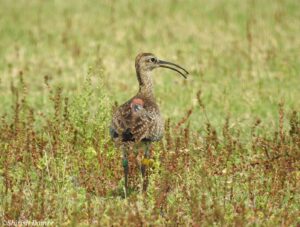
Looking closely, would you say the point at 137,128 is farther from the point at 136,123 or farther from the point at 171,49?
the point at 171,49

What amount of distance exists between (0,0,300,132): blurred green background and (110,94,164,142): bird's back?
3.07m

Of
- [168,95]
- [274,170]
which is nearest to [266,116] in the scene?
[168,95]

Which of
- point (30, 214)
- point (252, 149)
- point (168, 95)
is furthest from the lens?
point (168, 95)

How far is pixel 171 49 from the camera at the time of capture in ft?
57.2

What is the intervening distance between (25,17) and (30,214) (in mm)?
12694

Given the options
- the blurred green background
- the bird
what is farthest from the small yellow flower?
the blurred green background

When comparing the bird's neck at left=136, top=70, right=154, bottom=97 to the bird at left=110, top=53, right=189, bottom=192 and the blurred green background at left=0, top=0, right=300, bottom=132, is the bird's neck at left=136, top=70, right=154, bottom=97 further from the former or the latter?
the blurred green background at left=0, top=0, right=300, bottom=132

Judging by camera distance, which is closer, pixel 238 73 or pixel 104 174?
pixel 104 174

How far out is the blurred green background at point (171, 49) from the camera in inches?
545

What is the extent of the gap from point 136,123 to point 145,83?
1.47 metres

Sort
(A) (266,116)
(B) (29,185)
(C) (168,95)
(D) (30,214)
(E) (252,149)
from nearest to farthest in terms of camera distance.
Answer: (D) (30,214) < (B) (29,185) < (E) (252,149) < (A) (266,116) < (C) (168,95)

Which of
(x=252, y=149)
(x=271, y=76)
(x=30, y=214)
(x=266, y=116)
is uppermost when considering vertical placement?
(x=271, y=76)

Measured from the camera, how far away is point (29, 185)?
8906 mm

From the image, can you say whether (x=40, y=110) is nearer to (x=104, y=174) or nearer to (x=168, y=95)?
(x=168, y=95)
